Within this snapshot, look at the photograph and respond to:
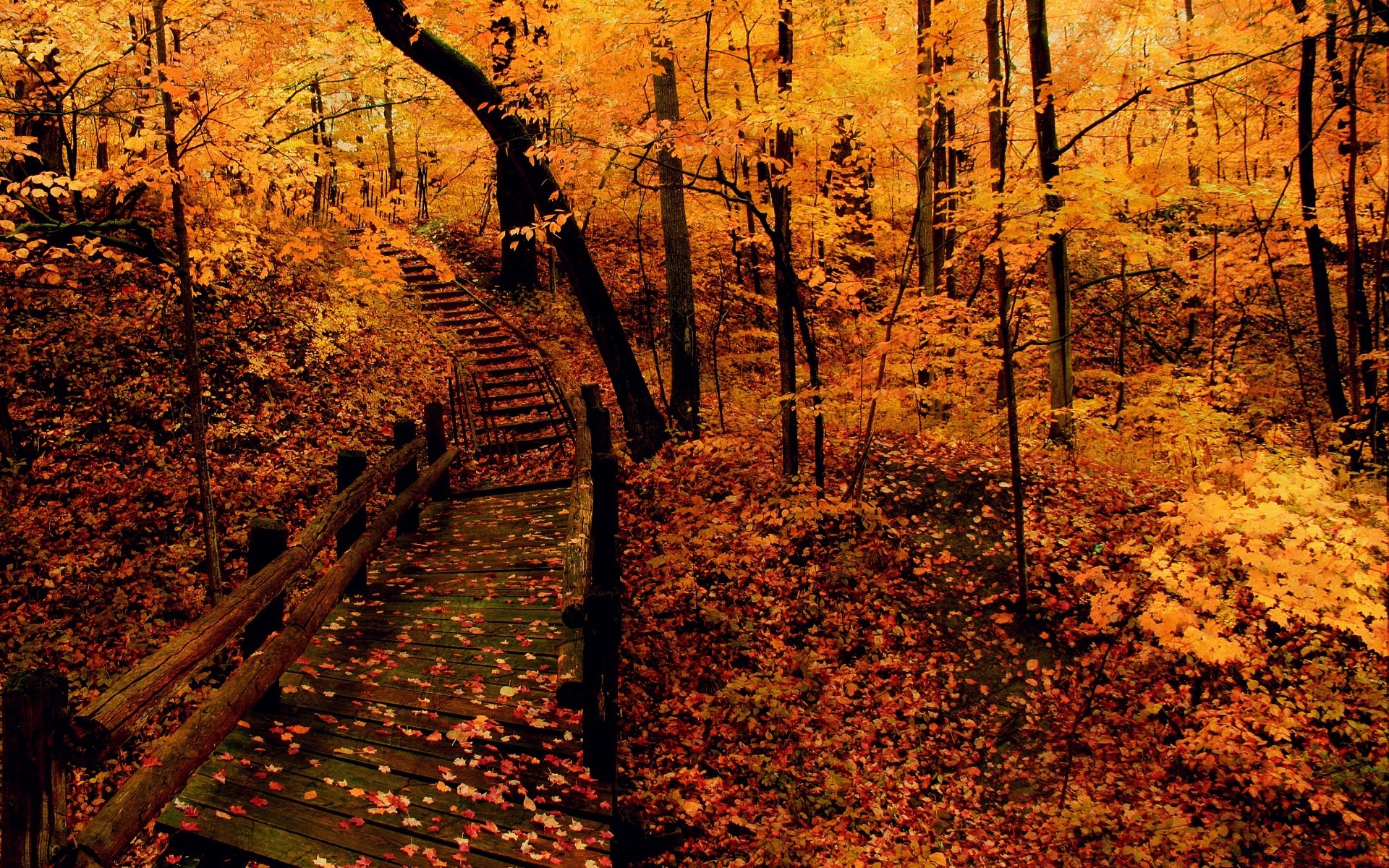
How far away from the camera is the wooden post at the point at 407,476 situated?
8047mm

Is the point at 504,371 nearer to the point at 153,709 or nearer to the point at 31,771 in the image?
the point at 153,709

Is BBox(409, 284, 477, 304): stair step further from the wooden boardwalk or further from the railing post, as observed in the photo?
the railing post

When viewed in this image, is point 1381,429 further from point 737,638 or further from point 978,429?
point 737,638

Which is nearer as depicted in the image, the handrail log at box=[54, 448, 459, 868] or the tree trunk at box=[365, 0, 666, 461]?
the handrail log at box=[54, 448, 459, 868]

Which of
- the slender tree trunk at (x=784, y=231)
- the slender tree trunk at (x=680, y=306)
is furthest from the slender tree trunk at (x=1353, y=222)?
the slender tree trunk at (x=680, y=306)

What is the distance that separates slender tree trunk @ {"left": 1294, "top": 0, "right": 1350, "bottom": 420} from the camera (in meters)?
8.08

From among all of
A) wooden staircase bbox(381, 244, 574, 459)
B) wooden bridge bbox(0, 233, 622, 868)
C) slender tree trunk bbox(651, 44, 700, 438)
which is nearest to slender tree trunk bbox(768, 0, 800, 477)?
slender tree trunk bbox(651, 44, 700, 438)

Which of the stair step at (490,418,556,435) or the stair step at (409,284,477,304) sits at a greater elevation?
the stair step at (409,284,477,304)

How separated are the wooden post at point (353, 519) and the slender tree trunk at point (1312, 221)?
35.8ft

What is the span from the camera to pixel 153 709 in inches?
138

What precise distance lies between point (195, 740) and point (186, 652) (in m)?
0.47

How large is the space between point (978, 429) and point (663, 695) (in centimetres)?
953

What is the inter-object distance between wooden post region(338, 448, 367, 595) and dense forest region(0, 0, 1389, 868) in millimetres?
102

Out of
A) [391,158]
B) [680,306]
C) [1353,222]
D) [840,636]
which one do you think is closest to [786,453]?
[840,636]
